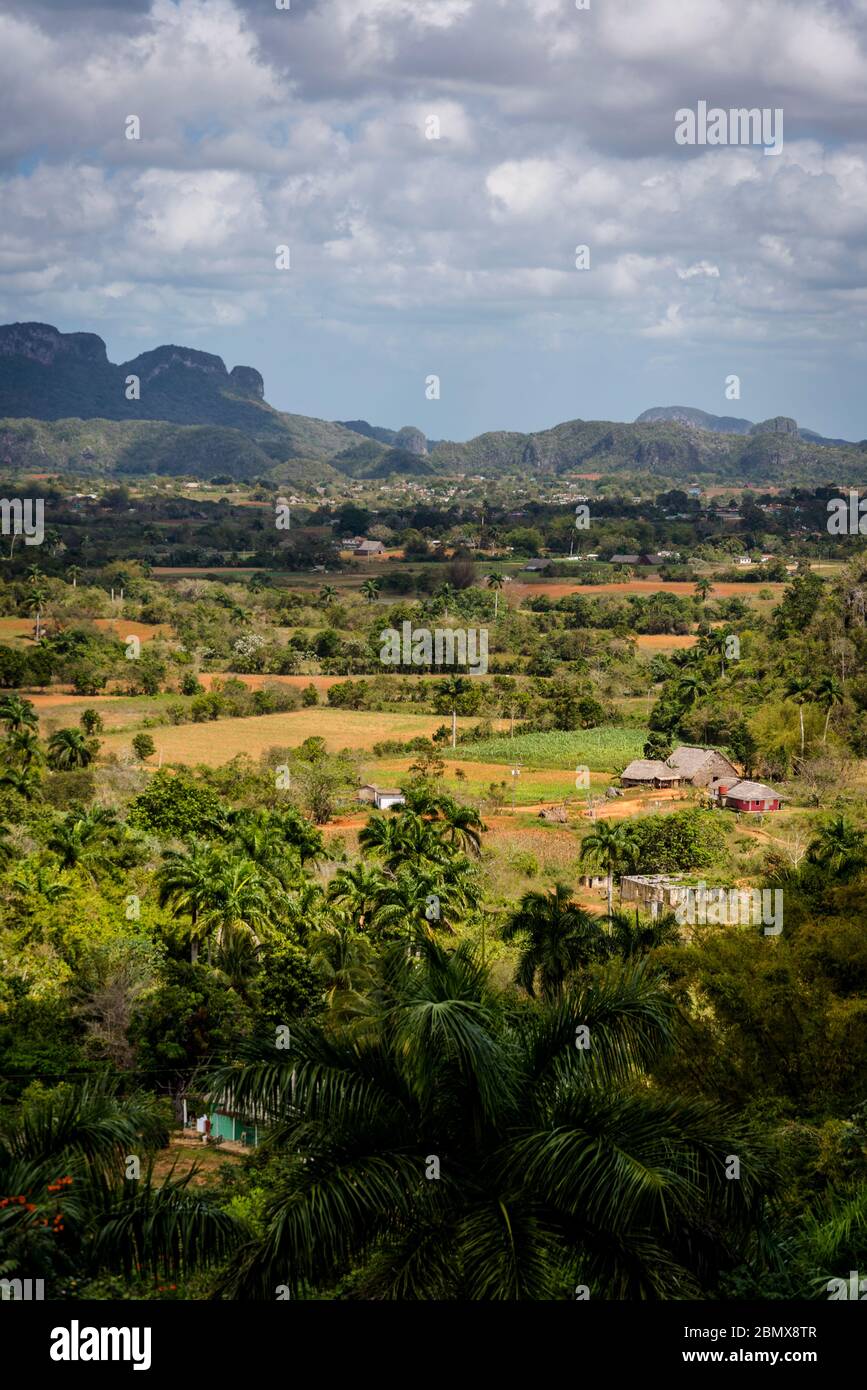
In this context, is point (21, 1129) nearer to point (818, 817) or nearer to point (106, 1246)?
point (106, 1246)

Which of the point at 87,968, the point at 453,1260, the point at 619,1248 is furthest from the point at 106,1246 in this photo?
the point at 87,968

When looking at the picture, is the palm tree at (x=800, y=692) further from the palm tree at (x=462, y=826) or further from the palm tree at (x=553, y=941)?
the palm tree at (x=553, y=941)
